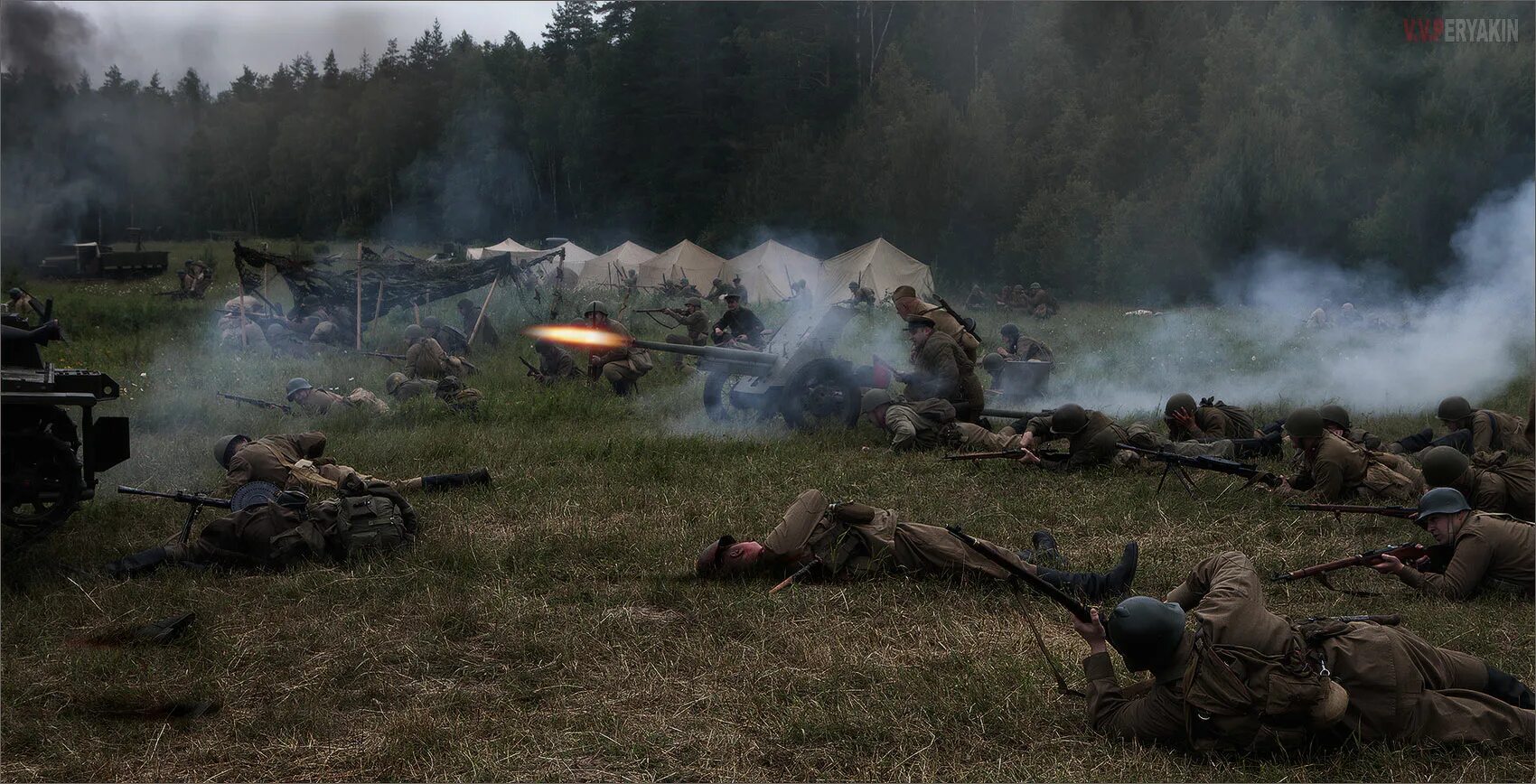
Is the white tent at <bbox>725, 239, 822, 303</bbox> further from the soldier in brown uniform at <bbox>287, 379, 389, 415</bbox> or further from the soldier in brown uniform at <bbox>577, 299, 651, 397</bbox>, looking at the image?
the soldier in brown uniform at <bbox>287, 379, 389, 415</bbox>

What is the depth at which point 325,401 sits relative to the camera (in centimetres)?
1349

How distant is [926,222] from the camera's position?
42.2 meters

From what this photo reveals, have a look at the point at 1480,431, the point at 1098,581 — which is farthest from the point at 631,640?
the point at 1480,431

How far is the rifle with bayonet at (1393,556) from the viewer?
6656 mm

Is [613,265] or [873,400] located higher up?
[613,265]

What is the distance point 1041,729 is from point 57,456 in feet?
21.7

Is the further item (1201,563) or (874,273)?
(874,273)

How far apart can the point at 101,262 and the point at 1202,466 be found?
30.7 metres

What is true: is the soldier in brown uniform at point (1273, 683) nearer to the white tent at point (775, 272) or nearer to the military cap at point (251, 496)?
the military cap at point (251, 496)

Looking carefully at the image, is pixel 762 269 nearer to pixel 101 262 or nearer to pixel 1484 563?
pixel 101 262

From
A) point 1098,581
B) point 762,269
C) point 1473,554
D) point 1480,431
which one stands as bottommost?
point 1098,581

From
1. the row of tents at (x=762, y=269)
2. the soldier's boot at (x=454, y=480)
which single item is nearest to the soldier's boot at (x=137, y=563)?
the soldier's boot at (x=454, y=480)

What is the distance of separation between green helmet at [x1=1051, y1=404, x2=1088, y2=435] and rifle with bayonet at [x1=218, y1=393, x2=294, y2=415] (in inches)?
351

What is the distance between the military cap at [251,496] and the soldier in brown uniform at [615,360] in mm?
6914
